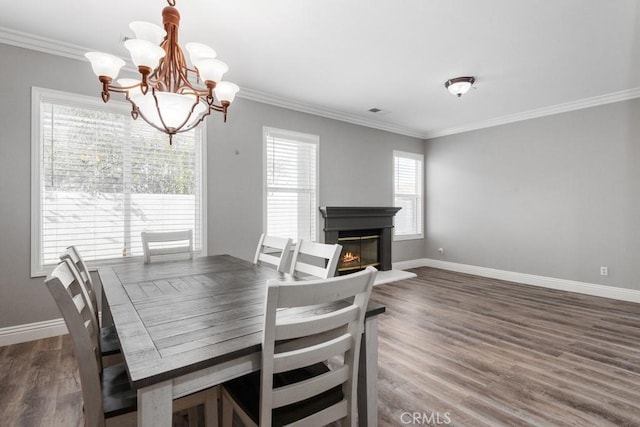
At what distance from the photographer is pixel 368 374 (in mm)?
1436

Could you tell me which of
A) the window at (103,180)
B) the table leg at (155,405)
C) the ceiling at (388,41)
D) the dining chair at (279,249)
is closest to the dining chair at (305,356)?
the table leg at (155,405)

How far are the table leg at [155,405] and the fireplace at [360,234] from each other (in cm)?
389

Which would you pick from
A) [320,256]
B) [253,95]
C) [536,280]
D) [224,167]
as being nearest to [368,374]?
[320,256]

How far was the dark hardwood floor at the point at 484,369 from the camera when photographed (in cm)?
185

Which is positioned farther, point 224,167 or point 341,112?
point 341,112

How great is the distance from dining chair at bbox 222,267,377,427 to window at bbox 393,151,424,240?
4.86 meters

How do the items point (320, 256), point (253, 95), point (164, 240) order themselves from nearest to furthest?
1. point (320, 256)
2. point (164, 240)
3. point (253, 95)

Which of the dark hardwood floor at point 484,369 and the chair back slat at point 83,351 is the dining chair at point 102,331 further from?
the dark hardwood floor at point 484,369

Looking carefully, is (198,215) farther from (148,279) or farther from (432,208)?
(432,208)

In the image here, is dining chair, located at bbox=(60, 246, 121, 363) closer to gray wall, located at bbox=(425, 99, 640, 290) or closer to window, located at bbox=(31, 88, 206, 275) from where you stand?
window, located at bbox=(31, 88, 206, 275)

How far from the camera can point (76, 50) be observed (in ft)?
9.72

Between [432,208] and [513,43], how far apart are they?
379 cm

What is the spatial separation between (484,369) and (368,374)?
1.43 metres

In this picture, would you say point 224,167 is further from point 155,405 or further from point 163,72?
point 155,405
